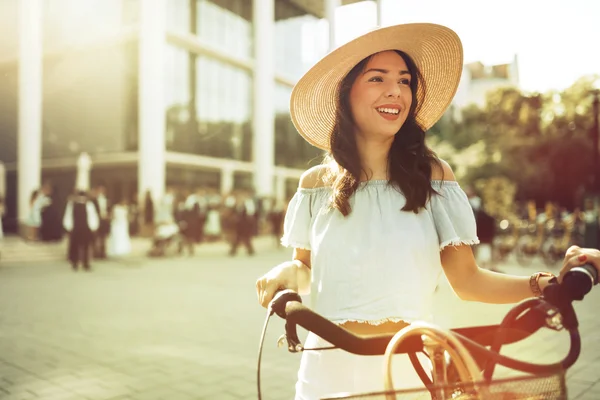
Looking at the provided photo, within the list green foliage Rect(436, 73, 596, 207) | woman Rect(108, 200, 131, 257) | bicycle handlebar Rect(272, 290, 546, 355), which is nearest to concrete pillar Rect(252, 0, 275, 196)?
green foliage Rect(436, 73, 596, 207)

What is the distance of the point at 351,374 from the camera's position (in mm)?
1581

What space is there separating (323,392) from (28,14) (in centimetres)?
2390

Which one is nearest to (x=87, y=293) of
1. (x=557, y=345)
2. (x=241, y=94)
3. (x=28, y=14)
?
(x=557, y=345)

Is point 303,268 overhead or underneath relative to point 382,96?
underneath

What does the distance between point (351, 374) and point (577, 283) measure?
665 millimetres

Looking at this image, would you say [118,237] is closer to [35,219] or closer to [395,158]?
[35,219]

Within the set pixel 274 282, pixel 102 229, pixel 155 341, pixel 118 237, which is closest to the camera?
pixel 274 282

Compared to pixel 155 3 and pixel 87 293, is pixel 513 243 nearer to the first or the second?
pixel 87 293

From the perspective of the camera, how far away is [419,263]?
5.31ft

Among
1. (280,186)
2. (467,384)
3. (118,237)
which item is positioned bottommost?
(118,237)

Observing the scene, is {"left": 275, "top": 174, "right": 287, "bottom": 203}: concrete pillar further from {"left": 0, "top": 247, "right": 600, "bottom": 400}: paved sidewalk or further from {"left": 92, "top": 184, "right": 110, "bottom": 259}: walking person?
{"left": 0, "top": 247, "right": 600, "bottom": 400}: paved sidewalk

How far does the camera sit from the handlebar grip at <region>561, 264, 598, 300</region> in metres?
1.13

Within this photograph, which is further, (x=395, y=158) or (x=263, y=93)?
(x=263, y=93)

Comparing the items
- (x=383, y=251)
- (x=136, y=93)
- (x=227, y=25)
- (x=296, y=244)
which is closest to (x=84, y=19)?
(x=136, y=93)
